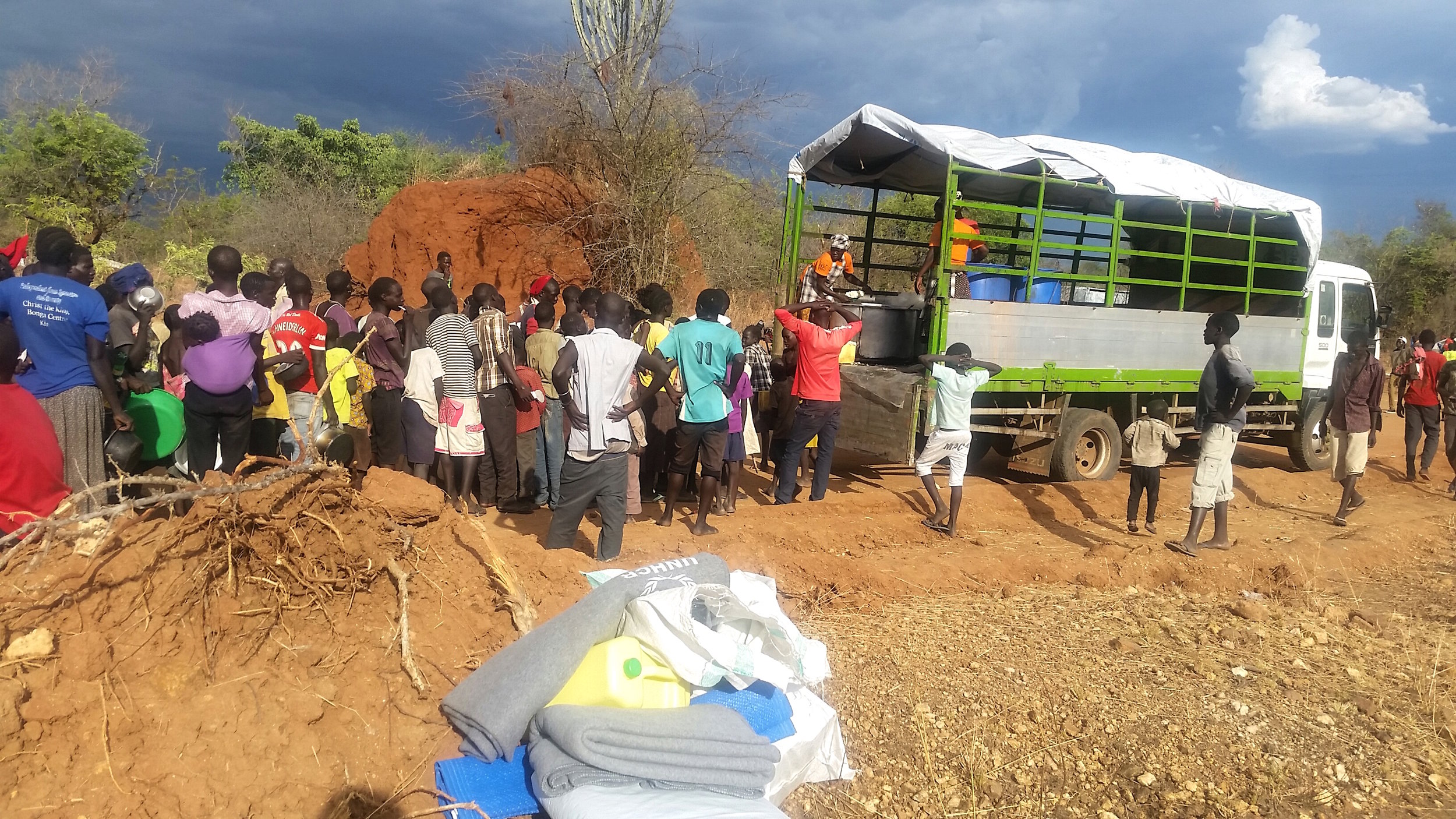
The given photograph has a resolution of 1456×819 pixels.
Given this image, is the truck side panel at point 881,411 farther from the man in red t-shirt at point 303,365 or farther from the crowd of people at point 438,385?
the man in red t-shirt at point 303,365

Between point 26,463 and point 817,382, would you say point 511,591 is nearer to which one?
point 26,463

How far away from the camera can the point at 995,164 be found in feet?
23.4

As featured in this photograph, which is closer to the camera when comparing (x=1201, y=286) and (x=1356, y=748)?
(x=1356, y=748)

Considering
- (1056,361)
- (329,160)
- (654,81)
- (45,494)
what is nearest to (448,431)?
(45,494)

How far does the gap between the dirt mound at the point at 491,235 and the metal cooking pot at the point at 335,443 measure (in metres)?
8.71

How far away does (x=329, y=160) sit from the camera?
21531 mm

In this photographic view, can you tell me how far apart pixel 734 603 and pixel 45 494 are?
110 inches

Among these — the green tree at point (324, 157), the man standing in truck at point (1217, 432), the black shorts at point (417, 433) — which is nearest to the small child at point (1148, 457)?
the man standing in truck at point (1217, 432)

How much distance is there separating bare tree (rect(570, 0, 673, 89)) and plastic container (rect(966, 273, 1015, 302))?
24.1 ft

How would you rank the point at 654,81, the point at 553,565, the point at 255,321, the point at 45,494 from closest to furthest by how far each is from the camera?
the point at 45,494, the point at 553,565, the point at 255,321, the point at 654,81

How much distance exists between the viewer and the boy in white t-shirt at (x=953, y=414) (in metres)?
6.33

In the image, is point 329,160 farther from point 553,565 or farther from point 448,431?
point 553,565

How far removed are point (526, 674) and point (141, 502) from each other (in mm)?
1353

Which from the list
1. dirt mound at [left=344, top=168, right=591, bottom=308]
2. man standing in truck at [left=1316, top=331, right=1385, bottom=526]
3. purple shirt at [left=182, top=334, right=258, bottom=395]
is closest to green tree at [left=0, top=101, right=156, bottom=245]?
dirt mound at [left=344, top=168, right=591, bottom=308]
